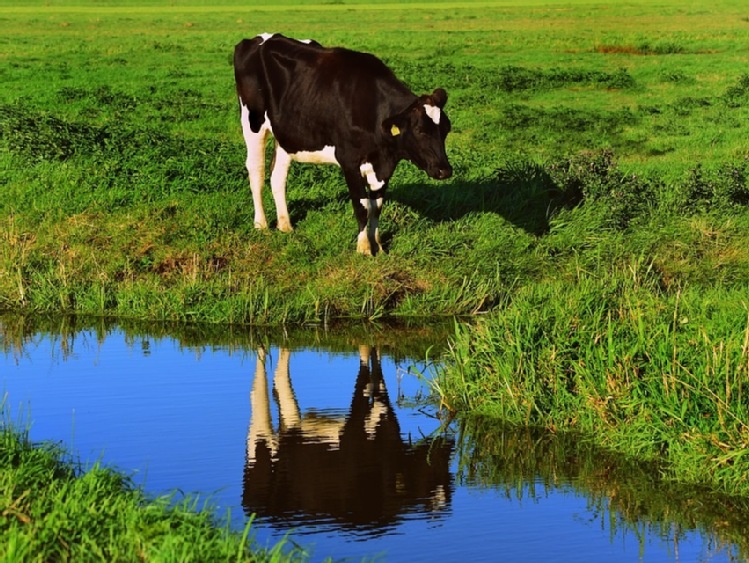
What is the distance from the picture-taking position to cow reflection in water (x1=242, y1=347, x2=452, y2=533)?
7.32 metres

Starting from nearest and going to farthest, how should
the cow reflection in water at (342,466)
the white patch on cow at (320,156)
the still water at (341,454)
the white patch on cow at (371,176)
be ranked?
1. the still water at (341,454)
2. the cow reflection in water at (342,466)
3. the white patch on cow at (371,176)
4. the white patch on cow at (320,156)

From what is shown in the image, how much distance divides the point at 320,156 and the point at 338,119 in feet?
1.75

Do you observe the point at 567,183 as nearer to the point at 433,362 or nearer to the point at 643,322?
the point at 433,362

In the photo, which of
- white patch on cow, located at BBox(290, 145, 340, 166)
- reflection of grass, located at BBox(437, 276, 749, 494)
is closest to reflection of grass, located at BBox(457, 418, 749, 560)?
reflection of grass, located at BBox(437, 276, 749, 494)

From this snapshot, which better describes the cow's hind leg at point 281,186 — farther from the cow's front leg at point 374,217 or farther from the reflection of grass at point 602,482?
the reflection of grass at point 602,482

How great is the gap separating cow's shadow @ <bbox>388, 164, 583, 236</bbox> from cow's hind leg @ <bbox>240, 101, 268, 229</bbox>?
1.45 metres

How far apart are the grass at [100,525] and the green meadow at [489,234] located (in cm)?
278

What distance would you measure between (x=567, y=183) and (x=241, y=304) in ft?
16.3

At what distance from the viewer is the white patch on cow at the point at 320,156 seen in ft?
47.0

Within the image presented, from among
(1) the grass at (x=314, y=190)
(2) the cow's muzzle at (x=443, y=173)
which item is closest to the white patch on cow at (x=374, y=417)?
(1) the grass at (x=314, y=190)

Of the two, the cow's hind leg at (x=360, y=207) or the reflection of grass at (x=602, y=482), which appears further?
the cow's hind leg at (x=360, y=207)

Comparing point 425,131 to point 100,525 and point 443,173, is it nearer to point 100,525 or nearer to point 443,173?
point 443,173

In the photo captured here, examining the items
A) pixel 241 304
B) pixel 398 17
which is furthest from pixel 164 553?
pixel 398 17

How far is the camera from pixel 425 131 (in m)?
13.2
